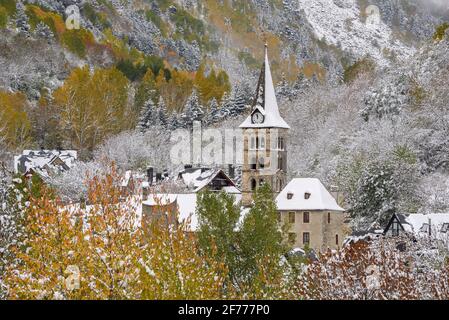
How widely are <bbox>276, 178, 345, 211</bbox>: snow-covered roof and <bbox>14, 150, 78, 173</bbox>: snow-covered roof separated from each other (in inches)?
1099

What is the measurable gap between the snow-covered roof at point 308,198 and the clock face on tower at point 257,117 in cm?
1016

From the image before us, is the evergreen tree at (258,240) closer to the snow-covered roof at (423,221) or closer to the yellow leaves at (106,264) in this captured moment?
the yellow leaves at (106,264)

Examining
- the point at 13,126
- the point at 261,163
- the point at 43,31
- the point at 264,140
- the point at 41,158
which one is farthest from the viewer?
the point at 43,31

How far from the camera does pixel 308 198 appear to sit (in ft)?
207

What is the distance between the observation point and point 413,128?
70.2 m

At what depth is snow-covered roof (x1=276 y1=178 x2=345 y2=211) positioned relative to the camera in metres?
62.6

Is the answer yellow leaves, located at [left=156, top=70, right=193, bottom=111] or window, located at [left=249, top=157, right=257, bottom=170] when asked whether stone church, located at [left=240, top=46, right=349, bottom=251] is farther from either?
yellow leaves, located at [left=156, top=70, right=193, bottom=111]

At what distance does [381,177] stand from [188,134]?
4423 cm

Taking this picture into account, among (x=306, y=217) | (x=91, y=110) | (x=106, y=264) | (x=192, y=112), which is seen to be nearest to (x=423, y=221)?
(x=306, y=217)

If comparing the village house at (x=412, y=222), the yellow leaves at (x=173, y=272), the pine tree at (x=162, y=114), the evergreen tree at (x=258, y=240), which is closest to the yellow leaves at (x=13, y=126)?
the pine tree at (x=162, y=114)

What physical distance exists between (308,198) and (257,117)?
11727mm

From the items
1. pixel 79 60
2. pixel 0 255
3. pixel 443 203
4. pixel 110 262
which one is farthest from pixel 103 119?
pixel 110 262

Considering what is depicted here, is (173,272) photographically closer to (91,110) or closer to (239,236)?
(239,236)

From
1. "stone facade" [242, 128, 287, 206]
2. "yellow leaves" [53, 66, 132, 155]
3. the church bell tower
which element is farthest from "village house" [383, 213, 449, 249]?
"yellow leaves" [53, 66, 132, 155]
